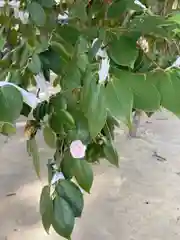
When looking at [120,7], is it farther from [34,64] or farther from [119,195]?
[119,195]

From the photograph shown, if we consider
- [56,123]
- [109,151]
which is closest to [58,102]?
[56,123]

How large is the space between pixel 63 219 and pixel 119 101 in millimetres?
171

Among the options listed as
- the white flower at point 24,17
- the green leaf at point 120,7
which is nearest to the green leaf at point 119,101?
the green leaf at point 120,7

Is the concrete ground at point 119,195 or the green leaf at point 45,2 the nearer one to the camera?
the green leaf at point 45,2

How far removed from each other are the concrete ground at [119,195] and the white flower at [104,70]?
0.78m

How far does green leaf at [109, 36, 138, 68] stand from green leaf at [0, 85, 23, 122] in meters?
0.10

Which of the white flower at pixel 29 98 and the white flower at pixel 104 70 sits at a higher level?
the white flower at pixel 104 70

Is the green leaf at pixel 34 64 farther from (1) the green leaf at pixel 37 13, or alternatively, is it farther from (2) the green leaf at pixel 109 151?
(2) the green leaf at pixel 109 151

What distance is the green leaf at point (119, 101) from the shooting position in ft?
1.23

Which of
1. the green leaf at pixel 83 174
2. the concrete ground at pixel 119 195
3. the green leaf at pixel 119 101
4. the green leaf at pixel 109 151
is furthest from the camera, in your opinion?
the concrete ground at pixel 119 195

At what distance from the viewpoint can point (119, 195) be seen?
1307 mm

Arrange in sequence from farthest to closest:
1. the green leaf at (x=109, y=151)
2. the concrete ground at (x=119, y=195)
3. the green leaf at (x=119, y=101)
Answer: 1. the concrete ground at (x=119, y=195)
2. the green leaf at (x=109, y=151)
3. the green leaf at (x=119, y=101)

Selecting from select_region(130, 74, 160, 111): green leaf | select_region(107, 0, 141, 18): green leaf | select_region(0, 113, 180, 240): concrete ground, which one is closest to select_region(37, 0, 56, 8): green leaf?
select_region(107, 0, 141, 18): green leaf

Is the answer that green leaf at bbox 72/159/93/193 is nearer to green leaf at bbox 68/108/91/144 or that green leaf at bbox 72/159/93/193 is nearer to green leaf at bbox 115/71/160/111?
green leaf at bbox 68/108/91/144
